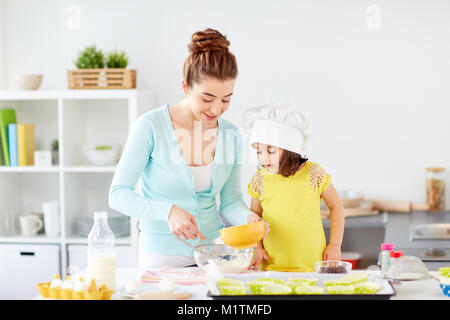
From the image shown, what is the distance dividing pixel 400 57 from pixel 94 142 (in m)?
1.91

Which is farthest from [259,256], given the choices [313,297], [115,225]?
[115,225]

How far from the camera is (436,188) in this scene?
3473 millimetres

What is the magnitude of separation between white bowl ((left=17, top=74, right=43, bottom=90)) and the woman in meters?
1.78

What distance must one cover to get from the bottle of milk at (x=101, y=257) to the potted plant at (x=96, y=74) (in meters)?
1.87

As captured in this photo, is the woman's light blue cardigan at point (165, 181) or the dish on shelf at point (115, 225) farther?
the dish on shelf at point (115, 225)

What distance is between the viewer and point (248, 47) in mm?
3607

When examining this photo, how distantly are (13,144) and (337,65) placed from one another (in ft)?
6.41

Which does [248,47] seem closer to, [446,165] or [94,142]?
[94,142]

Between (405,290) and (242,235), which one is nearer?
(405,290)

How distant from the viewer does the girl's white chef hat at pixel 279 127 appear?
85.9 inches

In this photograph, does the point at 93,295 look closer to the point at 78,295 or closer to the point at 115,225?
the point at 78,295

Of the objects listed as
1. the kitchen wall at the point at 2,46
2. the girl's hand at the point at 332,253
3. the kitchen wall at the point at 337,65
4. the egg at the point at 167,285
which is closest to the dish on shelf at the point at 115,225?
the kitchen wall at the point at 337,65

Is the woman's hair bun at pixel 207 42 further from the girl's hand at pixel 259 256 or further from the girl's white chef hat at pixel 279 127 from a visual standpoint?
the girl's hand at pixel 259 256
